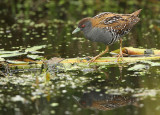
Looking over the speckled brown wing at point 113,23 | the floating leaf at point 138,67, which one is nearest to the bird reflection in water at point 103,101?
the floating leaf at point 138,67

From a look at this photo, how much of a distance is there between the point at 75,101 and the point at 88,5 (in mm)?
10583

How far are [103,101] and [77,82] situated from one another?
3.37 feet

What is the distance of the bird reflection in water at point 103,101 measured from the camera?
593cm

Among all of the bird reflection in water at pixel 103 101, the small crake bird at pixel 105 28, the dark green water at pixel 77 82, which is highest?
the small crake bird at pixel 105 28

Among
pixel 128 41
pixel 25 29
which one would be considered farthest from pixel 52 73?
pixel 25 29

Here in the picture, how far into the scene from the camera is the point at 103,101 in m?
6.10

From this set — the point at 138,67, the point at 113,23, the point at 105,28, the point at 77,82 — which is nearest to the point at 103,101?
the point at 77,82

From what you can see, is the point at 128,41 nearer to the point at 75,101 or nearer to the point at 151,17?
the point at 151,17

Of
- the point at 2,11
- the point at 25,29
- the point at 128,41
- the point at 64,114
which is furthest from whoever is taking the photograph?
the point at 2,11

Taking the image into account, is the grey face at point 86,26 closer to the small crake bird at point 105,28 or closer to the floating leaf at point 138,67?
the small crake bird at point 105,28

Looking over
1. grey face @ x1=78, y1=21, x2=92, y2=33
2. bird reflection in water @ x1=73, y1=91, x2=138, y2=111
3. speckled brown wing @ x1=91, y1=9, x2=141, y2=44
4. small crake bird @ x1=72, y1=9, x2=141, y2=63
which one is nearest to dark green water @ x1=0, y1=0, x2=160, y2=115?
bird reflection in water @ x1=73, y1=91, x2=138, y2=111

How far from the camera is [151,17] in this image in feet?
44.2

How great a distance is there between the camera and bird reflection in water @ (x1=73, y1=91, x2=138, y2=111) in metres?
5.93

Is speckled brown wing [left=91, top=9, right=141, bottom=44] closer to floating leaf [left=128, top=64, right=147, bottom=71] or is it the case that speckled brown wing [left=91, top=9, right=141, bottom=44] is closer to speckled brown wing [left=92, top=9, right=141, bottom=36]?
speckled brown wing [left=92, top=9, right=141, bottom=36]
